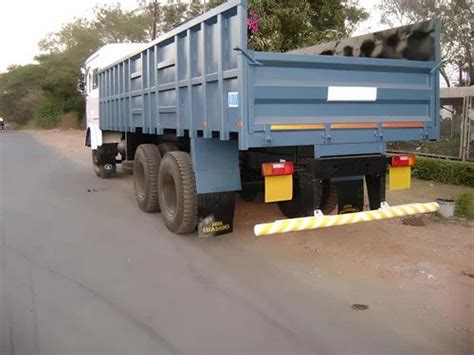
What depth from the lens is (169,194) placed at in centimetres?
639

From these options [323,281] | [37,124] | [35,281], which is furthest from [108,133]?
[37,124]

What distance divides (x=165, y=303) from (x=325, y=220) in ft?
5.38

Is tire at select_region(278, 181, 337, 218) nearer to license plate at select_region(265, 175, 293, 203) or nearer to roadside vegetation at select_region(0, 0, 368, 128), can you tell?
license plate at select_region(265, 175, 293, 203)

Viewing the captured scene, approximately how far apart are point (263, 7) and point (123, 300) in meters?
9.30

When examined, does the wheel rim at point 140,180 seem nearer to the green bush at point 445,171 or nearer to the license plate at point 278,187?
the license plate at point 278,187

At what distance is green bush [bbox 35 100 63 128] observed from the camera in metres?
42.5

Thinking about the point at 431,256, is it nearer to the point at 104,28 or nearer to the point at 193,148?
the point at 193,148

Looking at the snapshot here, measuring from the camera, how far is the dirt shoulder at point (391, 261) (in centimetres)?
401

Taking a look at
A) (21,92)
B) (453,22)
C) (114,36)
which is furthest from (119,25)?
(453,22)

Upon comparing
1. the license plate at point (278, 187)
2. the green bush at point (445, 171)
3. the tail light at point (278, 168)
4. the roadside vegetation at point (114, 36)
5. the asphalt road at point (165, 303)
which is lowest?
the asphalt road at point (165, 303)

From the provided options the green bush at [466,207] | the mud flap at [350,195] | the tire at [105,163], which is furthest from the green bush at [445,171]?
the tire at [105,163]

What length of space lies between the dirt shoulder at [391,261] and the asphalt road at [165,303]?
172mm

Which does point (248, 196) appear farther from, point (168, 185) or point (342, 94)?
point (342, 94)

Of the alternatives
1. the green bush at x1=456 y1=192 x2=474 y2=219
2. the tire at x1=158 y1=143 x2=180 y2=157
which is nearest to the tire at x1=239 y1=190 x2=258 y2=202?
the tire at x1=158 y1=143 x2=180 y2=157
